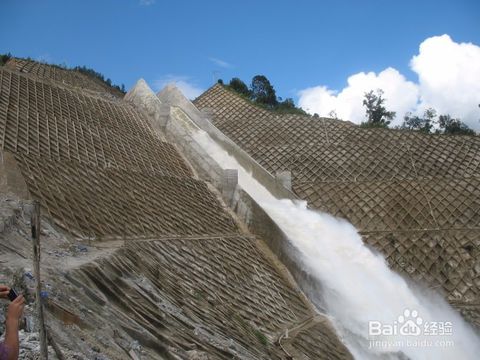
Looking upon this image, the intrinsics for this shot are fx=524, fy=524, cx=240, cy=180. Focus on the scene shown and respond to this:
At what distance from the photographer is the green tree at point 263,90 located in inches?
1298

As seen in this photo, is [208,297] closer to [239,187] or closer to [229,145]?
[239,187]

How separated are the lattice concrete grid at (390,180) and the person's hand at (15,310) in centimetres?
1072

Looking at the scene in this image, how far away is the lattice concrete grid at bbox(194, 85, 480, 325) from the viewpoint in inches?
487

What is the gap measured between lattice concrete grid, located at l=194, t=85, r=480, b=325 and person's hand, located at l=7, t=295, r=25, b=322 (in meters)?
10.7

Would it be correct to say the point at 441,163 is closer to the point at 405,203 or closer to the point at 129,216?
the point at 405,203

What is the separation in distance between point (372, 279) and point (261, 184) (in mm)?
4465

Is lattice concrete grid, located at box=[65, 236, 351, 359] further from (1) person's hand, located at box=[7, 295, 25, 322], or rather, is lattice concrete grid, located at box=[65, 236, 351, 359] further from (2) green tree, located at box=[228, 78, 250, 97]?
(2) green tree, located at box=[228, 78, 250, 97]

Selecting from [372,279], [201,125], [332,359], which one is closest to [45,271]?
[332,359]

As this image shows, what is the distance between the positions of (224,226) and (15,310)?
7763mm

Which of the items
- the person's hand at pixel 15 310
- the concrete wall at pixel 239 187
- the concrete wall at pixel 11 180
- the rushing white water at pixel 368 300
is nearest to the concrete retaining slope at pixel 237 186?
the concrete wall at pixel 239 187

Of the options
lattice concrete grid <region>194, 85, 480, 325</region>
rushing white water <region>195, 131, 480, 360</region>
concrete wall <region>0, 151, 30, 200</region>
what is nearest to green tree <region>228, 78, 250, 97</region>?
lattice concrete grid <region>194, 85, 480, 325</region>

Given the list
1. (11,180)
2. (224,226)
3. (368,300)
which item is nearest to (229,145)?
(224,226)

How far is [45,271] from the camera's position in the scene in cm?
419

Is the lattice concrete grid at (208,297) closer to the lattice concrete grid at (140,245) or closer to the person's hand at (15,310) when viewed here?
the lattice concrete grid at (140,245)
